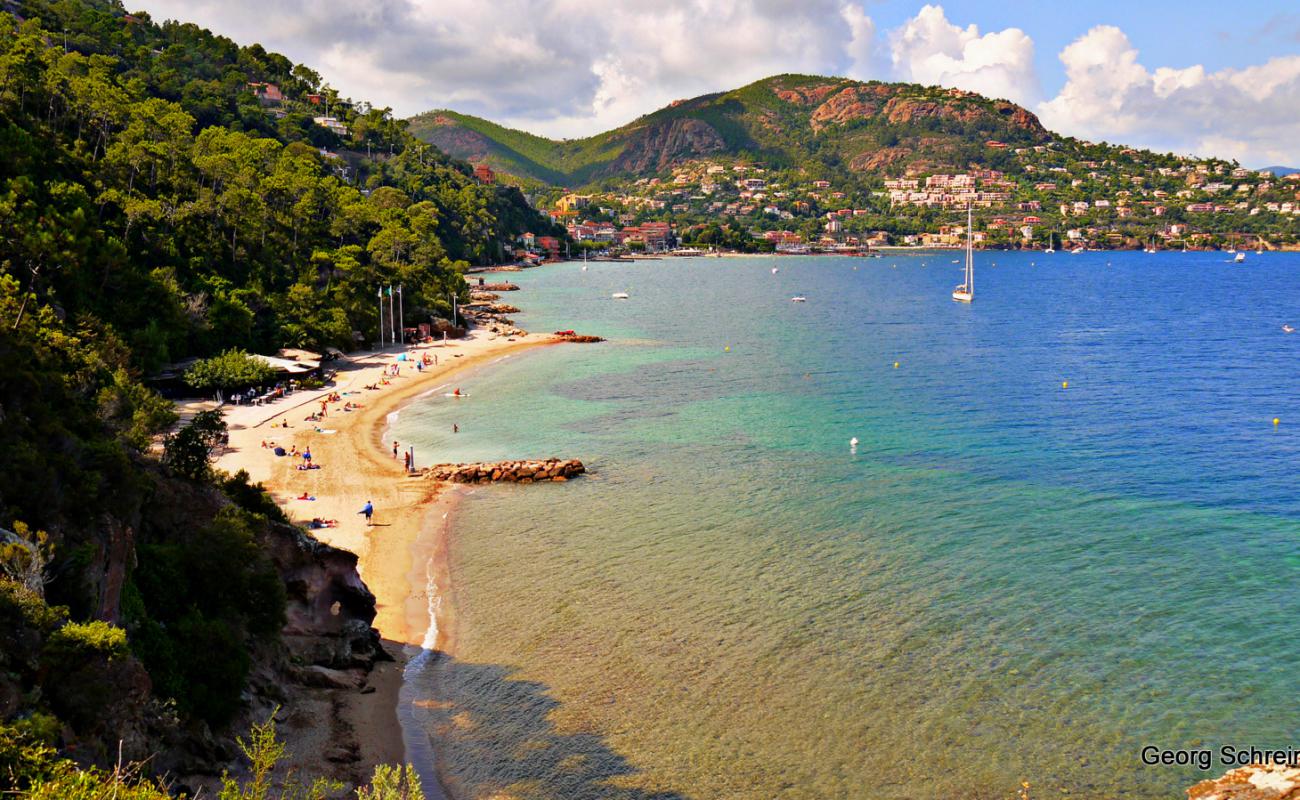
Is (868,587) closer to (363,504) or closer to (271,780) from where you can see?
(271,780)

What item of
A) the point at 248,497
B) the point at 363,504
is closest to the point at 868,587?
the point at 248,497

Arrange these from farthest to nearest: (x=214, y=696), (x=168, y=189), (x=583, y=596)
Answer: (x=168, y=189) → (x=583, y=596) → (x=214, y=696)

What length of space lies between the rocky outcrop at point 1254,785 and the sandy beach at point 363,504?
57.5 ft

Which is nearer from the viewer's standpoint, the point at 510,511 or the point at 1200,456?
the point at 510,511

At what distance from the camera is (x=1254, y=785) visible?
1747cm

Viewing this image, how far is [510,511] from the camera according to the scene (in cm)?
3781

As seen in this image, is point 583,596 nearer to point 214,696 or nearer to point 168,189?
point 214,696

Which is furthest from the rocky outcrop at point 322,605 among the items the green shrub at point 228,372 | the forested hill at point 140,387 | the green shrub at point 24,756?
the green shrub at point 228,372

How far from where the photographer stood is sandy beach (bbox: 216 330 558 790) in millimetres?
20875

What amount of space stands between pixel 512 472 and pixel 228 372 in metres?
24.2

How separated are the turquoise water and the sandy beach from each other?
1.29m

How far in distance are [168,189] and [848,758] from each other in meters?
72.6

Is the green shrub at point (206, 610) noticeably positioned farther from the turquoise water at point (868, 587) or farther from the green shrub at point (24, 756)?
the green shrub at point (24, 756)

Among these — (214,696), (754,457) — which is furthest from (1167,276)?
(214,696)
